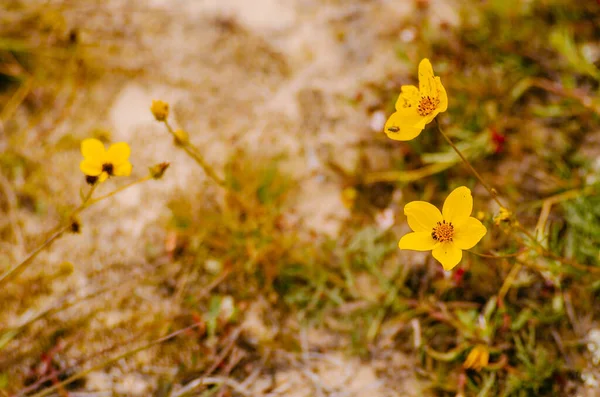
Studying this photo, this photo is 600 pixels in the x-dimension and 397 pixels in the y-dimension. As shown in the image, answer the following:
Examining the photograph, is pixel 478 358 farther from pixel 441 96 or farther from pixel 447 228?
pixel 441 96

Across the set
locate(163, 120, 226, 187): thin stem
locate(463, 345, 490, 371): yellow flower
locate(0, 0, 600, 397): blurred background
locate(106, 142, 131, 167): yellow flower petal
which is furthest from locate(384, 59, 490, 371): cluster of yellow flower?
locate(106, 142, 131, 167): yellow flower petal

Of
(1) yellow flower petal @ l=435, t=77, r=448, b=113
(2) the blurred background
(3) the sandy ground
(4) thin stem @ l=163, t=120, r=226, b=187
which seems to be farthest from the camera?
(3) the sandy ground

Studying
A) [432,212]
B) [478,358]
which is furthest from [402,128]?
[478,358]

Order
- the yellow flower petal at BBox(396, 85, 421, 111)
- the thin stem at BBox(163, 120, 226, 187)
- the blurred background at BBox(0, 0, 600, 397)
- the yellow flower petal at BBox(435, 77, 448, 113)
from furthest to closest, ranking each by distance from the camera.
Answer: the blurred background at BBox(0, 0, 600, 397), the thin stem at BBox(163, 120, 226, 187), the yellow flower petal at BBox(396, 85, 421, 111), the yellow flower petal at BBox(435, 77, 448, 113)

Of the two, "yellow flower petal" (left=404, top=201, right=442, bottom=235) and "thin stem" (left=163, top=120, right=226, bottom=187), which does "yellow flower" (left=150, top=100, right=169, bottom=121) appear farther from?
"yellow flower petal" (left=404, top=201, right=442, bottom=235)

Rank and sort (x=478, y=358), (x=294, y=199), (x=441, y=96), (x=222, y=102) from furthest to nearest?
(x=222, y=102) < (x=294, y=199) < (x=478, y=358) < (x=441, y=96)

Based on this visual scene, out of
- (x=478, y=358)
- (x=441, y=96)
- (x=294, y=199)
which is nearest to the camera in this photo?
(x=441, y=96)

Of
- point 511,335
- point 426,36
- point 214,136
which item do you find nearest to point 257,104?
point 214,136
